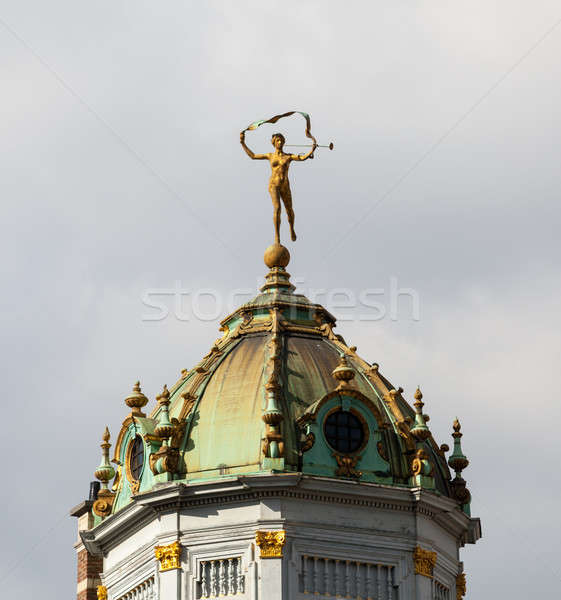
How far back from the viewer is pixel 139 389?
7094cm

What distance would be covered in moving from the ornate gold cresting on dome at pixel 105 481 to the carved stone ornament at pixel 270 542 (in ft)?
23.8

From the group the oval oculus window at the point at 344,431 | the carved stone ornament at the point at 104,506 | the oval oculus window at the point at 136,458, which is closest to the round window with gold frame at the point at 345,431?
the oval oculus window at the point at 344,431

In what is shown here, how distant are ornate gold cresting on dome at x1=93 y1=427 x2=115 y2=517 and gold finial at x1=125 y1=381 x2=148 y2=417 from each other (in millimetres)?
2478

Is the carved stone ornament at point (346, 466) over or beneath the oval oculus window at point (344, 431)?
beneath

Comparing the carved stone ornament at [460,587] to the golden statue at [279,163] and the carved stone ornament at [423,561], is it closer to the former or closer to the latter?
the carved stone ornament at [423,561]

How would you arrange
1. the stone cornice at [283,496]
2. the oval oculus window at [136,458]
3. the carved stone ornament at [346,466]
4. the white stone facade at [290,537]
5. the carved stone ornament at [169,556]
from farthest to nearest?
the oval oculus window at [136,458]
the carved stone ornament at [346,466]
the carved stone ornament at [169,556]
the stone cornice at [283,496]
the white stone facade at [290,537]

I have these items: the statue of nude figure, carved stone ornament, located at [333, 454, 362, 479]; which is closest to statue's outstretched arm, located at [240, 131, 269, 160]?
the statue of nude figure

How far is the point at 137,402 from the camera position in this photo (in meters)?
70.4

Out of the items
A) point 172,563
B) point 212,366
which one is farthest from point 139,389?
point 172,563

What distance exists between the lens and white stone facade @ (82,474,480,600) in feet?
216

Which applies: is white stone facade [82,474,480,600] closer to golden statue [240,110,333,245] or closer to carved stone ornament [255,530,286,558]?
carved stone ornament [255,530,286,558]

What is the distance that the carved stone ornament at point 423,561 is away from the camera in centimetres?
6712

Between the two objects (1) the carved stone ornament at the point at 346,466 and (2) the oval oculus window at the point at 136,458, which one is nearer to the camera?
(1) the carved stone ornament at the point at 346,466

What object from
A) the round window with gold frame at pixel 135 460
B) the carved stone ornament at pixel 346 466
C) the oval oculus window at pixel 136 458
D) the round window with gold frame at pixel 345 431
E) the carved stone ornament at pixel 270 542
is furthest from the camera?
the oval oculus window at pixel 136 458
